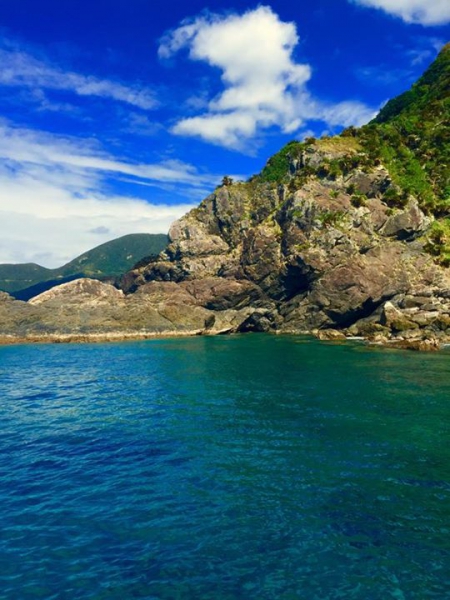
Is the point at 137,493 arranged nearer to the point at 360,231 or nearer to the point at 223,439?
the point at 223,439

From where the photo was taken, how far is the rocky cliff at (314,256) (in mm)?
87250

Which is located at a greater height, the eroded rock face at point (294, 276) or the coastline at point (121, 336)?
the eroded rock face at point (294, 276)

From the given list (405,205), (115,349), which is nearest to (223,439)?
(115,349)

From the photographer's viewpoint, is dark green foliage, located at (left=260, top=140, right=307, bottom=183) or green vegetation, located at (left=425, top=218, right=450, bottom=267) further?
dark green foliage, located at (left=260, top=140, right=307, bottom=183)

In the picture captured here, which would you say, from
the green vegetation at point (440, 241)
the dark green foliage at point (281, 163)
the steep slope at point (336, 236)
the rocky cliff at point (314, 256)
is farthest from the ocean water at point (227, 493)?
the dark green foliage at point (281, 163)

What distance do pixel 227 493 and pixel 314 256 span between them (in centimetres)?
8091

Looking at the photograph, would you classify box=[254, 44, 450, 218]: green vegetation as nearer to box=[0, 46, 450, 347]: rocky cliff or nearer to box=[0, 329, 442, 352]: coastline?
box=[0, 46, 450, 347]: rocky cliff

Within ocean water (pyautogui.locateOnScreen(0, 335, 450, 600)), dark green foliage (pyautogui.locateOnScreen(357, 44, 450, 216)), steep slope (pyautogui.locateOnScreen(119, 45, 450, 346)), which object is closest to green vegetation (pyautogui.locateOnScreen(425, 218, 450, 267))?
steep slope (pyautogui.locateOnScreen(119, 45, 450, 346))

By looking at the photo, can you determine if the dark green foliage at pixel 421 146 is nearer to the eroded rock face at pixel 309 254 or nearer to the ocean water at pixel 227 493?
the eroded rock face at pixel 309 254

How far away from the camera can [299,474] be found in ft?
61.5

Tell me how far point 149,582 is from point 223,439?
12.7 meters

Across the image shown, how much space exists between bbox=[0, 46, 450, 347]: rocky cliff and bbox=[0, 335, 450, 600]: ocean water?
46207mm

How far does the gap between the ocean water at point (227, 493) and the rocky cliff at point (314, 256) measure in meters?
46.2

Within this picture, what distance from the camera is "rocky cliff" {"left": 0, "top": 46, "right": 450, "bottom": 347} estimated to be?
87250 millimetres
